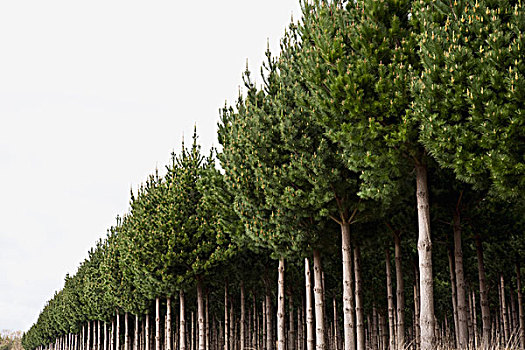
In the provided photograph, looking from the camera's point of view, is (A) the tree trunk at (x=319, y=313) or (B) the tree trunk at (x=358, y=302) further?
(B) the tree trunk at (x=358, y=302)

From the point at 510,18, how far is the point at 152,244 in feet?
63.4

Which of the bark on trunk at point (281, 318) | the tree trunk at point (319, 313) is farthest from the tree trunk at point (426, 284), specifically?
the bark on trunk at point (281, 318)

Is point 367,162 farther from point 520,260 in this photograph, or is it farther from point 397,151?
point 520,260

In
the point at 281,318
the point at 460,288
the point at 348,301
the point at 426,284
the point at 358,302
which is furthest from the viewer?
the point at 281,318

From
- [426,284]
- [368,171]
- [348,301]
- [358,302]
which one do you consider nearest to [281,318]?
[358,302]

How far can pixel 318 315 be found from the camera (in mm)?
16531

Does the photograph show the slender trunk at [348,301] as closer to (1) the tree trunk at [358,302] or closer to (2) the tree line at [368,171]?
(2) the tree line at [368,171]

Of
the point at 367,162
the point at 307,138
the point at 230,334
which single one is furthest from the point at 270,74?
the point at 230,334

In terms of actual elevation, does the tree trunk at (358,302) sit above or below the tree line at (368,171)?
below

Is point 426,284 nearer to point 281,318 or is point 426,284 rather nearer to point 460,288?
point 460,288

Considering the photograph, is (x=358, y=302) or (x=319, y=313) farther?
(x=358, y=302)

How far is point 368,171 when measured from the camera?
12.3m

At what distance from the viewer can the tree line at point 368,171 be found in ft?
32.4

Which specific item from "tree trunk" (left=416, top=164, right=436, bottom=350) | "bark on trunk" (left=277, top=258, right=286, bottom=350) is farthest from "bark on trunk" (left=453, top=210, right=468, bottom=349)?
"bark on trunk" (left=277, top=258, right=286, bottom=350)
